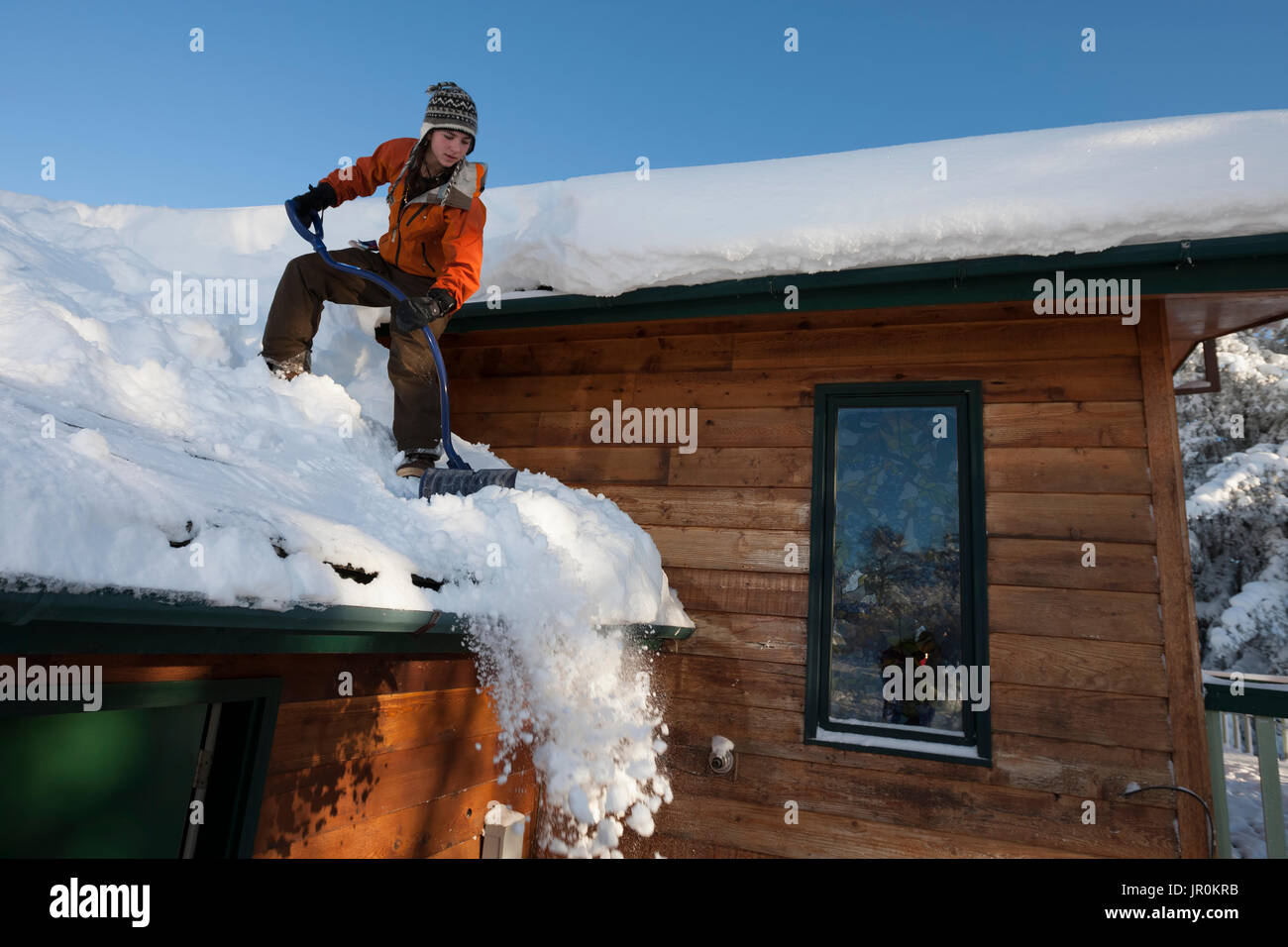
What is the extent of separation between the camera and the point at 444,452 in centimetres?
361

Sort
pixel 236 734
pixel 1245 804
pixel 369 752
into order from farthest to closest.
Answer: pixel 1245 804, pixel 369 752, pixel 236 734

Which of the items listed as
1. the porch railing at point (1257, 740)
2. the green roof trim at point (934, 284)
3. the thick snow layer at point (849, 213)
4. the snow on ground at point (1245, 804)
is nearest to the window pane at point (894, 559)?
the green roof trim at point (934, 284)

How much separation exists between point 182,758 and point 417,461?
4.78 feet

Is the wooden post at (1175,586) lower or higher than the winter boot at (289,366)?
lower

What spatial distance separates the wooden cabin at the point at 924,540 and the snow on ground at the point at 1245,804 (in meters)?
4.49

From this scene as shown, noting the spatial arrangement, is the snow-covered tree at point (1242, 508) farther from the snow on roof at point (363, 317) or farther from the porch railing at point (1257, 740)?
the snow on roof at point (363, 317)

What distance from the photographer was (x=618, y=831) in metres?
3.66

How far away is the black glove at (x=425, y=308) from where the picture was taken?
3.12m

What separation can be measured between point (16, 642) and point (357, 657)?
1579 mm

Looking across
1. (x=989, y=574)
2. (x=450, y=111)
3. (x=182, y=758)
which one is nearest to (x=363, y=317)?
(x=450, y=111)

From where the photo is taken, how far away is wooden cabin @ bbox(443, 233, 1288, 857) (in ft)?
10.4

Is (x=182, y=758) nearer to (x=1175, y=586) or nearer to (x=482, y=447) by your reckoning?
(x=482, y=447)

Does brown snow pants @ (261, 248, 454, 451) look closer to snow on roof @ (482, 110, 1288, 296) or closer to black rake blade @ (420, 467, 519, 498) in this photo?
black rake blade @ (420, 467, 519, 498)

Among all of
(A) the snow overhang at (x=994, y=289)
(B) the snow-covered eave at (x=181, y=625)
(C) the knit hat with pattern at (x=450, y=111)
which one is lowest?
(B) the snow-covered eave at (x=181, y=625)
